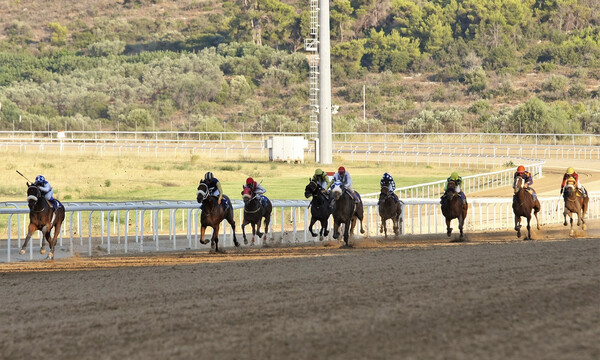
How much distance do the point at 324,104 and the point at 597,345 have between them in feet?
145

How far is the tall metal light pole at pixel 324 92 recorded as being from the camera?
48625 mm

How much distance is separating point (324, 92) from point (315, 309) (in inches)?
1666

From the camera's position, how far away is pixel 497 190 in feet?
109

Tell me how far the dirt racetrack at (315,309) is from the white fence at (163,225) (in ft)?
10.8

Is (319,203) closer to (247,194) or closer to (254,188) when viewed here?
(254,188)

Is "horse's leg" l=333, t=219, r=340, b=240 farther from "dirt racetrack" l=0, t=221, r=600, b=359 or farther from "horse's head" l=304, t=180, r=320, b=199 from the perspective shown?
"dirt racetrack" l=0, t=221, r=600, b=359

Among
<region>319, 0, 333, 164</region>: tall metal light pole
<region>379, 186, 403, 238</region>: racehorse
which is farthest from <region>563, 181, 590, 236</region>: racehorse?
→ <region>319, 0, 333, 164</region>: tall metal light pole

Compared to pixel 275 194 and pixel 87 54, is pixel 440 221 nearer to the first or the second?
pixel 275 194

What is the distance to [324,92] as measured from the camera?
165 ft

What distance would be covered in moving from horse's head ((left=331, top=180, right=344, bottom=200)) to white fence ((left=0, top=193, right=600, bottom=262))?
6.58 ft

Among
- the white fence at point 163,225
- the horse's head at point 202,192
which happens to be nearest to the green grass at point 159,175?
the white fence at point 163,225

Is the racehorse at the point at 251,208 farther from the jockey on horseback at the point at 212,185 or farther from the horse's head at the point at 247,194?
the jockey on horseback at the point at 212,185

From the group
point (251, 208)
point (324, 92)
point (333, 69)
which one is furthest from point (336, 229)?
point (333, 69)

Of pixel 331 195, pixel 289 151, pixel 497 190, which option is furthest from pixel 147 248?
pixel 289 151
